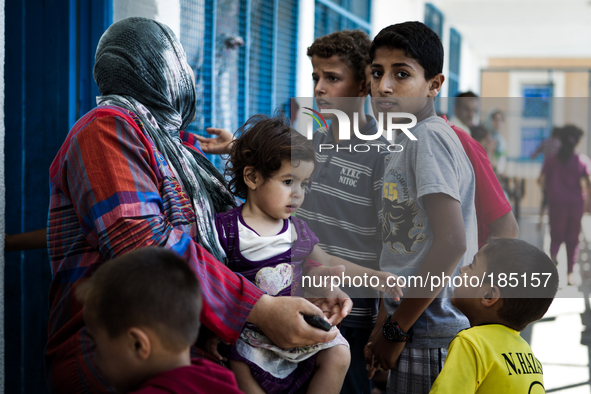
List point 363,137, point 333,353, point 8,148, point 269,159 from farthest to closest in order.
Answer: point 8,148 → point 363,137 → point 269,159 → point 333,353

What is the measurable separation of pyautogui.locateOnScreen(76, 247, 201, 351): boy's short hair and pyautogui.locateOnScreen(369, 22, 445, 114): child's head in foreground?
913mm

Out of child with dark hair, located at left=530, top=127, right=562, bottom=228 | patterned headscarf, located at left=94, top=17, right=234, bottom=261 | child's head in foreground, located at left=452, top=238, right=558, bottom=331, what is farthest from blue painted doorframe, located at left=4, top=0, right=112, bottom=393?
child with dark hair, located at left=530, top=127, right=562, bottom=228

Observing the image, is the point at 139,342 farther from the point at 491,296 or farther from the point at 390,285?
the point at 491,296

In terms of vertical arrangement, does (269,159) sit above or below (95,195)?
above

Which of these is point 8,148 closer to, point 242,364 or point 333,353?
point 242,364

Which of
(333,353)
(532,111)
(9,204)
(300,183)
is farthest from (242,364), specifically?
(532,111)

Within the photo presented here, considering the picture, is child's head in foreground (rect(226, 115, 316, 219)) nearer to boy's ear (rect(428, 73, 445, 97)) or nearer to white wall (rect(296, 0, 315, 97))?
boy's ear (rect(428, 73, 445, 97))

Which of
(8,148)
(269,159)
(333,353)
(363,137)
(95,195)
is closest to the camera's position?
(95,195)

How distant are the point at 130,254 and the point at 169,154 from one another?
0.51 m

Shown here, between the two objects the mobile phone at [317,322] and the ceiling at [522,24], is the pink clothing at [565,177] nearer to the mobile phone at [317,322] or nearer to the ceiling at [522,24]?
the mobile phone at [317,322]

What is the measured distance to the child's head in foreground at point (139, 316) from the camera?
1.04 m

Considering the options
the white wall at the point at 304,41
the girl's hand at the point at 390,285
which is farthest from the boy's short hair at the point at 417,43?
the white wall at the point at 304,41

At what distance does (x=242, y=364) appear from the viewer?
1458 millimetres

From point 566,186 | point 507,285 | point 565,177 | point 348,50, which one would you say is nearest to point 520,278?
point 507,285
